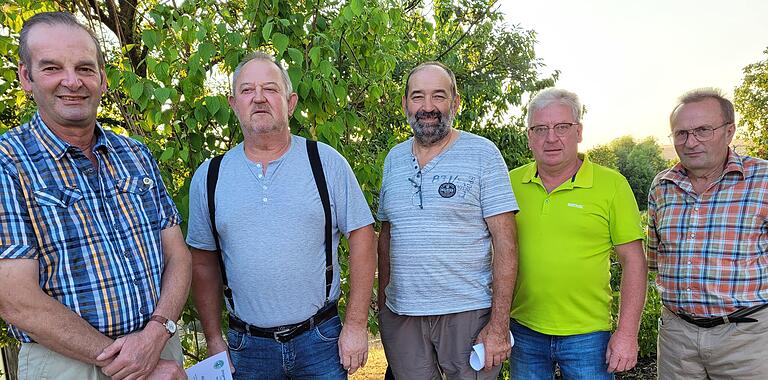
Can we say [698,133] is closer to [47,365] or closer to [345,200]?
[345,200]

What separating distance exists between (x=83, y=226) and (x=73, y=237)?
0.05m

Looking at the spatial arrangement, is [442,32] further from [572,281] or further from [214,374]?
[214,374]

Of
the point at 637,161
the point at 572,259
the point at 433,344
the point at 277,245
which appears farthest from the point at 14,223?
the point at 637,161

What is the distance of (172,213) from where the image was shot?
7.61 ft

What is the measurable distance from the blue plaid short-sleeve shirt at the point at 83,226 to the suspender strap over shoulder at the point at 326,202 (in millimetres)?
695

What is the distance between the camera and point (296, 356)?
8.04 feet

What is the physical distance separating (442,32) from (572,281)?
222 inches

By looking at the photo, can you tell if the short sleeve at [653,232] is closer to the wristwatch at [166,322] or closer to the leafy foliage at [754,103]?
the wristwatch at [166,322]

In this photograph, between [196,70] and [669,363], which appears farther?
[669,363]

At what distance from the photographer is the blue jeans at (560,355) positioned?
2674 millimetres

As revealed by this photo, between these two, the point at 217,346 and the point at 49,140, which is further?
the point at 217,346

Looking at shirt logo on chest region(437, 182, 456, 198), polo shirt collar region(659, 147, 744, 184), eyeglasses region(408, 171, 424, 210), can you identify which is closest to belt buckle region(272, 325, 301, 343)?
eyeglasses region(408, 171, 424, 210)

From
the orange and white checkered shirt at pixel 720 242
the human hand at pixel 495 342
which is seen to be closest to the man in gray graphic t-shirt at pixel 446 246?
the human hand at pixel 495 342

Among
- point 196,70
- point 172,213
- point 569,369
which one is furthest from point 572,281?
point 196,70
